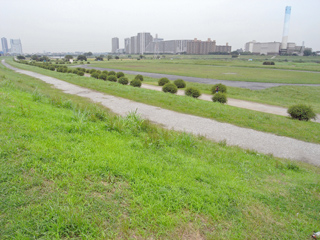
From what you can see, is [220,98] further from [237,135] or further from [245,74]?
[245,74]

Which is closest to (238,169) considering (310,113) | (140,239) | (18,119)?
(140,239)

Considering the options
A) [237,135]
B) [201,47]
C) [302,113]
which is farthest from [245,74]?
[201,47]

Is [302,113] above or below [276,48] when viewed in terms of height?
below

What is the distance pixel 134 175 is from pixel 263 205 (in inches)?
90.8

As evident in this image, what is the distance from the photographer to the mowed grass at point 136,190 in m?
3.00

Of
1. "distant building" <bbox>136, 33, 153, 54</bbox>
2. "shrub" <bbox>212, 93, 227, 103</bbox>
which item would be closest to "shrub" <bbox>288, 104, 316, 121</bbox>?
"shrub" <bbox>212, 93, 227, 103</bbox>

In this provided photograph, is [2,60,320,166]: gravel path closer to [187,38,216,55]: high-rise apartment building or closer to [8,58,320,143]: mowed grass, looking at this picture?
[8,58,320,143]: mowed grass

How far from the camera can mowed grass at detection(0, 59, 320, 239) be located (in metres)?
3.00

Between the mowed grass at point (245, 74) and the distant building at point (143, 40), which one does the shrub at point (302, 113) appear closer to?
the mowed grass at point (245, 74)

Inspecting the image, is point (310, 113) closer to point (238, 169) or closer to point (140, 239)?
point (238, 169)

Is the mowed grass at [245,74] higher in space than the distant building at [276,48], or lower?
lower

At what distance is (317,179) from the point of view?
222 inches

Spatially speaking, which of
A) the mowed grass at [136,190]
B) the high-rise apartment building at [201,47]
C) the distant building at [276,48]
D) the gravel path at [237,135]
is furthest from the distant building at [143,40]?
the mowed grass at [136,190]

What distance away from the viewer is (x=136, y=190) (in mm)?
3799
